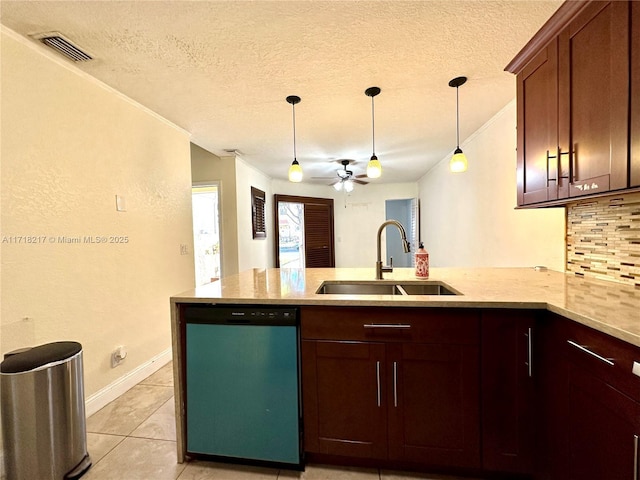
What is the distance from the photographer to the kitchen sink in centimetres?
185

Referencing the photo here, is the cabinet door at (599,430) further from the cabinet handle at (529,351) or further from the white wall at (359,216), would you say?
the white wall at (359,216)

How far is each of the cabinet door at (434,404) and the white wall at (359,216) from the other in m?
5.30

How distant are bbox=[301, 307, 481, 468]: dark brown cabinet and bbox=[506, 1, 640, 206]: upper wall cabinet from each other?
818 mm

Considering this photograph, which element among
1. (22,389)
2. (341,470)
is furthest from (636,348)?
(22,389)

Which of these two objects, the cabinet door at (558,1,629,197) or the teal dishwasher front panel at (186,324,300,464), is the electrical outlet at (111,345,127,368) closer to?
the teal dishwasher front panel at (186,324,300,464)

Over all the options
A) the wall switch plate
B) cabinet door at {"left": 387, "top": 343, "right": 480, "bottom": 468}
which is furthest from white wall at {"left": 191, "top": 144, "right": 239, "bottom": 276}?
cabinet door at {"left": 387, "top": 343, "right": 480, "bottom": 468}

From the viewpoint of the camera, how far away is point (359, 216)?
6723mm

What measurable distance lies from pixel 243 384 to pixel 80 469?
97 centimetres

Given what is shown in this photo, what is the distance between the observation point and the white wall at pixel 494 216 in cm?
219

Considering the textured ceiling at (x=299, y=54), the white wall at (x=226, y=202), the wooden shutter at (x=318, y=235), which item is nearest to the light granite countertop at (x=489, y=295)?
Result: the textured ceiling at (x=299, y=54)

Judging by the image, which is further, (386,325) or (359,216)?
(359,216)

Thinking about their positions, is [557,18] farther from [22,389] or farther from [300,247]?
[300,247]

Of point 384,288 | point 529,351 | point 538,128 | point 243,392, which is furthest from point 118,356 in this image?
point 538,128

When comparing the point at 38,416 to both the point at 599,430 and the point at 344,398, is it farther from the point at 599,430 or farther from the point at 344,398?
the point at 599,430
